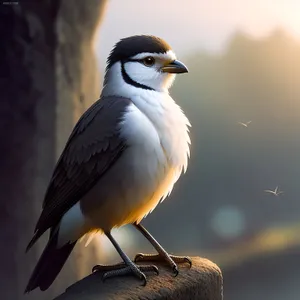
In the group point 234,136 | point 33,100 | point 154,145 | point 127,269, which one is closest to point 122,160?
point 154,145

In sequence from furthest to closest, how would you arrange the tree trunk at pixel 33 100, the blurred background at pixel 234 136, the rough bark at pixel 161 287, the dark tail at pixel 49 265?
the tree trunk at pixel 33 100 < the blurred background at pixel 234 136 < the dark tail at pixel 49 265 < the rough bark at pixel 161 287

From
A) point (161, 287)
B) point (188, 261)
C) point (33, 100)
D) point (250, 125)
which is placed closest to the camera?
point (161, 287)

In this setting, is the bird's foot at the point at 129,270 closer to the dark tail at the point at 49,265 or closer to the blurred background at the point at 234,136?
the dark tail at the point at 49,265

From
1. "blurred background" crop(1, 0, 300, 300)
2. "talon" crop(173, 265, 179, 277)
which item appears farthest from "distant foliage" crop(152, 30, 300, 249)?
"talon" crop(173, 265, 179, 277)

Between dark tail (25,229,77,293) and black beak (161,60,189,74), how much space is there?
0.35m

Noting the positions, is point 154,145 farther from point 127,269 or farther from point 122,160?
point 127,269

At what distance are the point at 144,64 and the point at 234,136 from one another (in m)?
0.39

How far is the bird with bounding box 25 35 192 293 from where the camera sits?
1031mm

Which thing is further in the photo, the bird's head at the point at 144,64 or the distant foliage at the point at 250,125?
the distant foliage at the point at 250,125

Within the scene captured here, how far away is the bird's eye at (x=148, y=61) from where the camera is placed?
42.9 inches

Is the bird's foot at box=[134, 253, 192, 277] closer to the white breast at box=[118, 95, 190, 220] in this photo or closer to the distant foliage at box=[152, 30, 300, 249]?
the white breast at box=[118, 95, 190, 220]

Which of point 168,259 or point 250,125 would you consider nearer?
point 168,259

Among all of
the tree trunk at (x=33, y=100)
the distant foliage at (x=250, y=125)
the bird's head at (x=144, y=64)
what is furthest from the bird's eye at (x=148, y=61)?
the tree trunk at (x=33, y=100)

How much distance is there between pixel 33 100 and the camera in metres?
1.51
